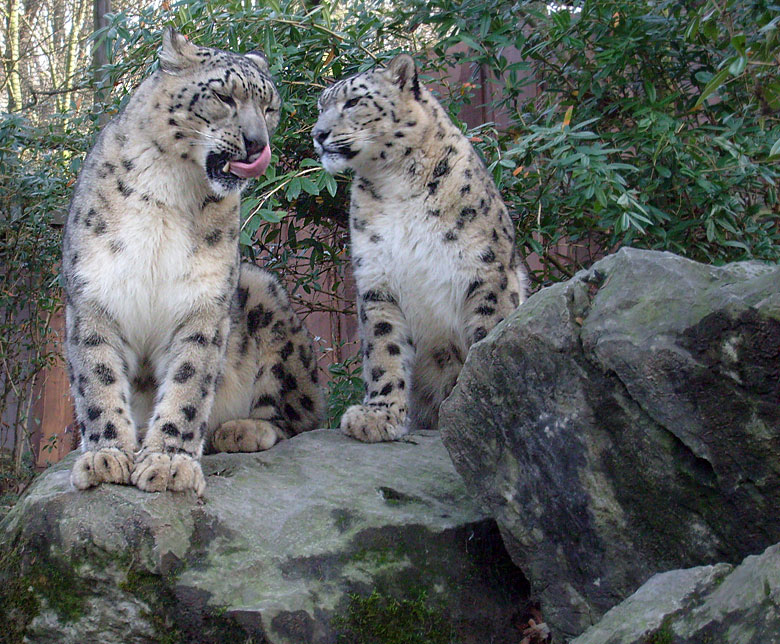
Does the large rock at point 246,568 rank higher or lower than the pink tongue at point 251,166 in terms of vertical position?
lower

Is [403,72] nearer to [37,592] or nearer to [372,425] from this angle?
[372,425]

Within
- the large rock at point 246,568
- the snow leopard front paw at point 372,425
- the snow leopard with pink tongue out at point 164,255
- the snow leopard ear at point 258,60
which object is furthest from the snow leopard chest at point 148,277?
the snow leopard front paw at point 372,425

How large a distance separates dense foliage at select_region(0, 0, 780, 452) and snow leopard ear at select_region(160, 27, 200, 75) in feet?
3.20

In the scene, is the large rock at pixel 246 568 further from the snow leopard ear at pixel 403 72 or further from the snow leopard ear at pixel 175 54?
the snow leopard ear at pixel 403 72

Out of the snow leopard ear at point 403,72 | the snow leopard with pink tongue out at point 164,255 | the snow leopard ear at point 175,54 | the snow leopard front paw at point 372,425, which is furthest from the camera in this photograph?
the snow leopard ear at point 403,72

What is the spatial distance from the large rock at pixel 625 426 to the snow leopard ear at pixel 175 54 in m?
1.78

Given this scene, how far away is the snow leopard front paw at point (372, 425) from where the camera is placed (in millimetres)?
4129

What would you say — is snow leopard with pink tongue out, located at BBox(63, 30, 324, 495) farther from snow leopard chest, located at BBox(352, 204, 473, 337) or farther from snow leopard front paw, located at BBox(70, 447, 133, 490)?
snow leopard chest, located at BBox(352, 204, 473, 337)

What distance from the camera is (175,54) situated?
367 centimetres

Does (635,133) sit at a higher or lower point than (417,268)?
higher

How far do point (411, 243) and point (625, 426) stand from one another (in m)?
2.04

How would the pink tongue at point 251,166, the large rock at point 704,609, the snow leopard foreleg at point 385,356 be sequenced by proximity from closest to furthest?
the large rock at point 704,609 → the pink tongue at point 251,166 → the snow leopard foreleg at point 385,356

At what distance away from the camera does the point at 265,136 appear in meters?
3.57

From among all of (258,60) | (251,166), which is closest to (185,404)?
(251,166)
